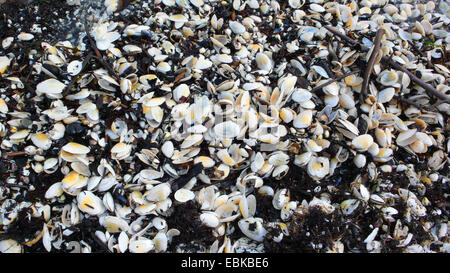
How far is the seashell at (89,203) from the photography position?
3.23 feet

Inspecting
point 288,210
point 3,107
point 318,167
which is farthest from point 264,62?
point 3,107


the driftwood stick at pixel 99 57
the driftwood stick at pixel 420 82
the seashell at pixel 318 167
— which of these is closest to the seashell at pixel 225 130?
the seashell at pixel 318 167

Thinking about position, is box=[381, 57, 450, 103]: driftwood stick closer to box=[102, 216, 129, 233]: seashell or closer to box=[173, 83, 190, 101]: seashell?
box=[173, 83, 190, 101]: seashell

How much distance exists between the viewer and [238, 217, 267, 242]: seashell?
3.24 ft

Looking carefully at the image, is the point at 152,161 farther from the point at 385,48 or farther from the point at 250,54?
the point at 385,48

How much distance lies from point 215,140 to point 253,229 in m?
0.29

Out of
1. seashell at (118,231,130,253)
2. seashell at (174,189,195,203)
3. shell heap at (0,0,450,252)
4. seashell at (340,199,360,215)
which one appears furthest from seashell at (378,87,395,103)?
seashell at (118,231,130,253)

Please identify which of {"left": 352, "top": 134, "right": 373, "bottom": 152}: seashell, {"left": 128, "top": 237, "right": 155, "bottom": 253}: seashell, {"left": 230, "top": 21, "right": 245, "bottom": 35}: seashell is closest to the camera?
{"left": 128, "top": 237, "right": 155, "bottom": 253}: seashell

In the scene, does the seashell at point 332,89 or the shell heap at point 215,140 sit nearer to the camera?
the shell heap at point 215,140

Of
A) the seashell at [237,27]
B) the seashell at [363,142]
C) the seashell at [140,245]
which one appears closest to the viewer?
the seashell at [140,245]

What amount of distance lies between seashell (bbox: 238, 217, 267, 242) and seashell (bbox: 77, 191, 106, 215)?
410 millimetres

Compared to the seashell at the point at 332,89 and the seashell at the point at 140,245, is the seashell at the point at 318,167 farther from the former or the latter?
the seashell at the point at 140,245

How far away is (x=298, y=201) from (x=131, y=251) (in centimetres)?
51

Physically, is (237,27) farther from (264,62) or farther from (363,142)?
(363,142)
